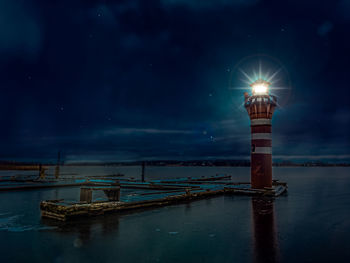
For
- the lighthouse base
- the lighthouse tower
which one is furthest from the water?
the lighthouse tower

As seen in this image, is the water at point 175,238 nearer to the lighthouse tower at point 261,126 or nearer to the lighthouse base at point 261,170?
the lighthouse base at point 261,170

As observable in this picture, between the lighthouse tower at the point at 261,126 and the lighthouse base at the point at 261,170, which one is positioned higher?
the lighthouse tower at the point at 261,126

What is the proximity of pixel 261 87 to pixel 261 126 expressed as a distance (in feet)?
13.5

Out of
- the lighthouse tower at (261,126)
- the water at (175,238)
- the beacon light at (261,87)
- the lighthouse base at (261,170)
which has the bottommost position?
the water at (175,238)

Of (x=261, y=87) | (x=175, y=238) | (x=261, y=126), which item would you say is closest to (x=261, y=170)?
(x=261, y=126)

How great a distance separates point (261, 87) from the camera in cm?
2850

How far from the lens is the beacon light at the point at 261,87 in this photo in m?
28.5

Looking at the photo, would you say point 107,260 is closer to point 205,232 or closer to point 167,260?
point 167,260

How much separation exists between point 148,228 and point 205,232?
3070 millimetres

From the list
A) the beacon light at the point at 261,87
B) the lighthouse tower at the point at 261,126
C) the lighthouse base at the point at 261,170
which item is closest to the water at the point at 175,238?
the lighthouse base at the point at 261,170

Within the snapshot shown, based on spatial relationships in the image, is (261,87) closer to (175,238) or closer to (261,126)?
(261,126)

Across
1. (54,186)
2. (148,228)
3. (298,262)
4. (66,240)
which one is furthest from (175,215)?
(54,186)

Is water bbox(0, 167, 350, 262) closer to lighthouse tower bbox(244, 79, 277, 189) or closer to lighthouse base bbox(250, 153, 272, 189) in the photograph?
lighthouse base bbox(250, 153, 272, 189)

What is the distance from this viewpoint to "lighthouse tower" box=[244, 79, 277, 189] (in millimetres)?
27594
